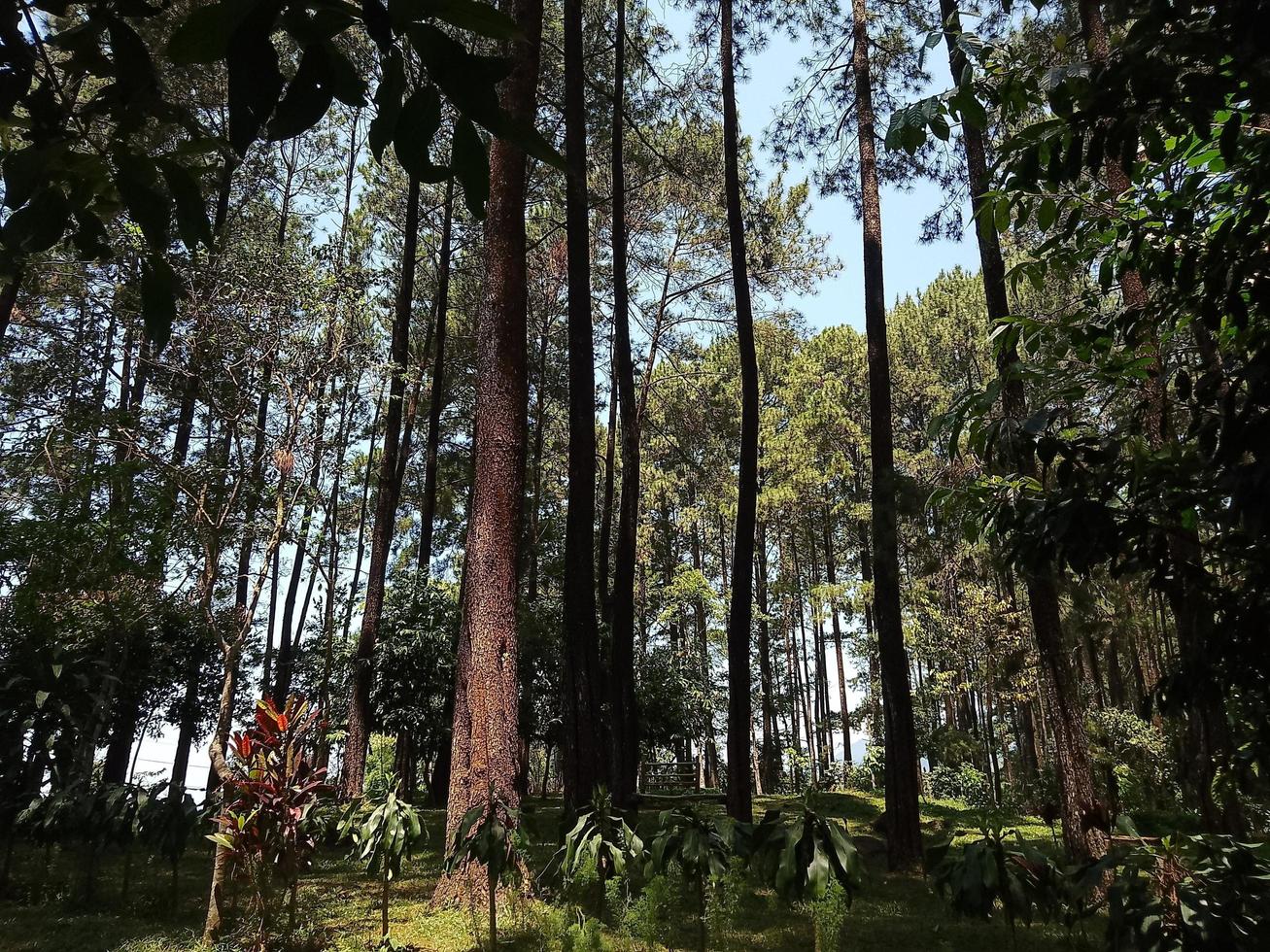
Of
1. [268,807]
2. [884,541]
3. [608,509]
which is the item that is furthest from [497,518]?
[608,509]

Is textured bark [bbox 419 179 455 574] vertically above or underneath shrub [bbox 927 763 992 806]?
above

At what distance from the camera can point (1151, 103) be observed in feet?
4.56

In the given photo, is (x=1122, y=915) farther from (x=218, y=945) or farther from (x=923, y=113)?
(x=218, y=945)

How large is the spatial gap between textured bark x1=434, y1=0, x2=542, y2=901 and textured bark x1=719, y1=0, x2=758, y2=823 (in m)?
3.45

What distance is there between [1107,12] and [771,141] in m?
9.69

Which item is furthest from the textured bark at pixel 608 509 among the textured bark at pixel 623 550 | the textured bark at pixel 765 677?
the textured bark at pixel 765 677

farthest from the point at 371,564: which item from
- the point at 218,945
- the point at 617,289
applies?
the point at 218,945

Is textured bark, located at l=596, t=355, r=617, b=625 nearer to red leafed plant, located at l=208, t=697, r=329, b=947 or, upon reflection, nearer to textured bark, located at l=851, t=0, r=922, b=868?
textured bark, located at l=851, t=0, r=922, b=868

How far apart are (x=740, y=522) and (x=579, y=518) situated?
6.57 ft

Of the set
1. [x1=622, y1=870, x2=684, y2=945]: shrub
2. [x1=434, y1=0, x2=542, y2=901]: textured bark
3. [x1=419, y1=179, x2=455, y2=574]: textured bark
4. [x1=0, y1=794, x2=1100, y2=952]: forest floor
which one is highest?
[x1=419, y1=179, x2=455, y2=574]: textured bark

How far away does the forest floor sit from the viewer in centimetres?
423

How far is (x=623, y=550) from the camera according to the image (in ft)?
32.0

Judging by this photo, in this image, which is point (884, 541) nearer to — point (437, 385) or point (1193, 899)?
point (1193, 899)

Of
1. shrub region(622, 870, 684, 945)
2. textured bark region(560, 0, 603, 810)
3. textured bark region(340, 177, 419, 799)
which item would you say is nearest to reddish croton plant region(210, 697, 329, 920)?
shrub region(622, 870, 684, 945)
